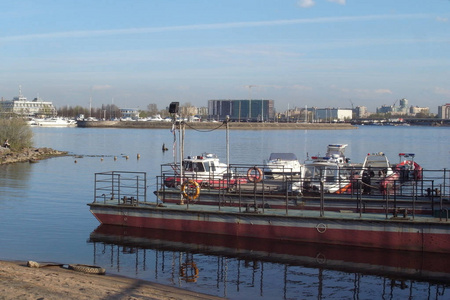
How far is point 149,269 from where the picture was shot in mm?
20891

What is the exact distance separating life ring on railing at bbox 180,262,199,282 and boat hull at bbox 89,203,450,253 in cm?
313

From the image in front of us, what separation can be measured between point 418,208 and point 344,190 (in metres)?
5.82

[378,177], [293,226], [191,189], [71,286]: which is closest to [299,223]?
[293,226]

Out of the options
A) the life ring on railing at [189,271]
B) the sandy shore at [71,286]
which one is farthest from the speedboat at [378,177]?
the sandy shore at [71,286]

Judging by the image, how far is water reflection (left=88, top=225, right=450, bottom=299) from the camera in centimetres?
1869

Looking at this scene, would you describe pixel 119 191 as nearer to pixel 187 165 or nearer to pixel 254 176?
pixel 254 176

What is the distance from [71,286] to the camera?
15.9 meters

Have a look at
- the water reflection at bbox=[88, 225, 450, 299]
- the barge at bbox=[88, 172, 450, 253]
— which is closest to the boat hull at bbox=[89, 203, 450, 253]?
the barge at bbox=[88, 172, 450, 253]

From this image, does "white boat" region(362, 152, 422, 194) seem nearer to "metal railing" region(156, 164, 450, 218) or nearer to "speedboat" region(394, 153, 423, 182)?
"speedboat" region(394, 153, 423, 182)

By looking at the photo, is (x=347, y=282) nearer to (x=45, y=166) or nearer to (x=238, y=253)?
(x=238, y=253)

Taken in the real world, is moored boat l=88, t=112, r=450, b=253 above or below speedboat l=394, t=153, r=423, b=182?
below

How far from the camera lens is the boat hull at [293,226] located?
21594 mm

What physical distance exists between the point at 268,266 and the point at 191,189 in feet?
23.3

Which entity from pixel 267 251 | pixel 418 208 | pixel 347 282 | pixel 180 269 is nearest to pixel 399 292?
pixel 347 282
